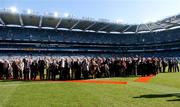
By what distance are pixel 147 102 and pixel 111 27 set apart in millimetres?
84658

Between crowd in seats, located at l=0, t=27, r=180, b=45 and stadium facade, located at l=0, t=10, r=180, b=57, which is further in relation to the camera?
crowd in seats, located at l=0, t=27, r=180, b=45

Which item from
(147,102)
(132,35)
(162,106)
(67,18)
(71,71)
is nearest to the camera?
(162,106)

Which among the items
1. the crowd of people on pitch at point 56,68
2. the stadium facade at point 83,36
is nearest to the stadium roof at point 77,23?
the stadium facade at point 83,36

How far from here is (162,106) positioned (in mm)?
9758

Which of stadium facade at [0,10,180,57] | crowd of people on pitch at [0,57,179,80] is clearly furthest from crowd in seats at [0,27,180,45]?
crowd of people on pitch at [0,57,179,80]

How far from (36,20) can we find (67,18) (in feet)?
28.0

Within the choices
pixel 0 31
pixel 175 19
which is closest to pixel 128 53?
pixel 175 19

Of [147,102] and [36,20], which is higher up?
[36,20]

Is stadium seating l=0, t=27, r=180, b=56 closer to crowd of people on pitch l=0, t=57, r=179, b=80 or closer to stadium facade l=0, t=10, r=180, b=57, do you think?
stadium facade l=0, t=10, r=180, b=57

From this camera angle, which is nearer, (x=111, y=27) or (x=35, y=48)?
(x=35, y=48)

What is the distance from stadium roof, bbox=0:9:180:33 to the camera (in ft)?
251

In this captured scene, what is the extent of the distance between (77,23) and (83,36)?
8086 millimetres

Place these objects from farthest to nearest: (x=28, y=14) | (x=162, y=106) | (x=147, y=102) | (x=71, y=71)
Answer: (x=28, y=14) → (x=71, y=71) → (x=147, y=102) → (x=162, y=106)

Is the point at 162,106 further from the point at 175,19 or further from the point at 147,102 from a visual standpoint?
the point at 175,19
